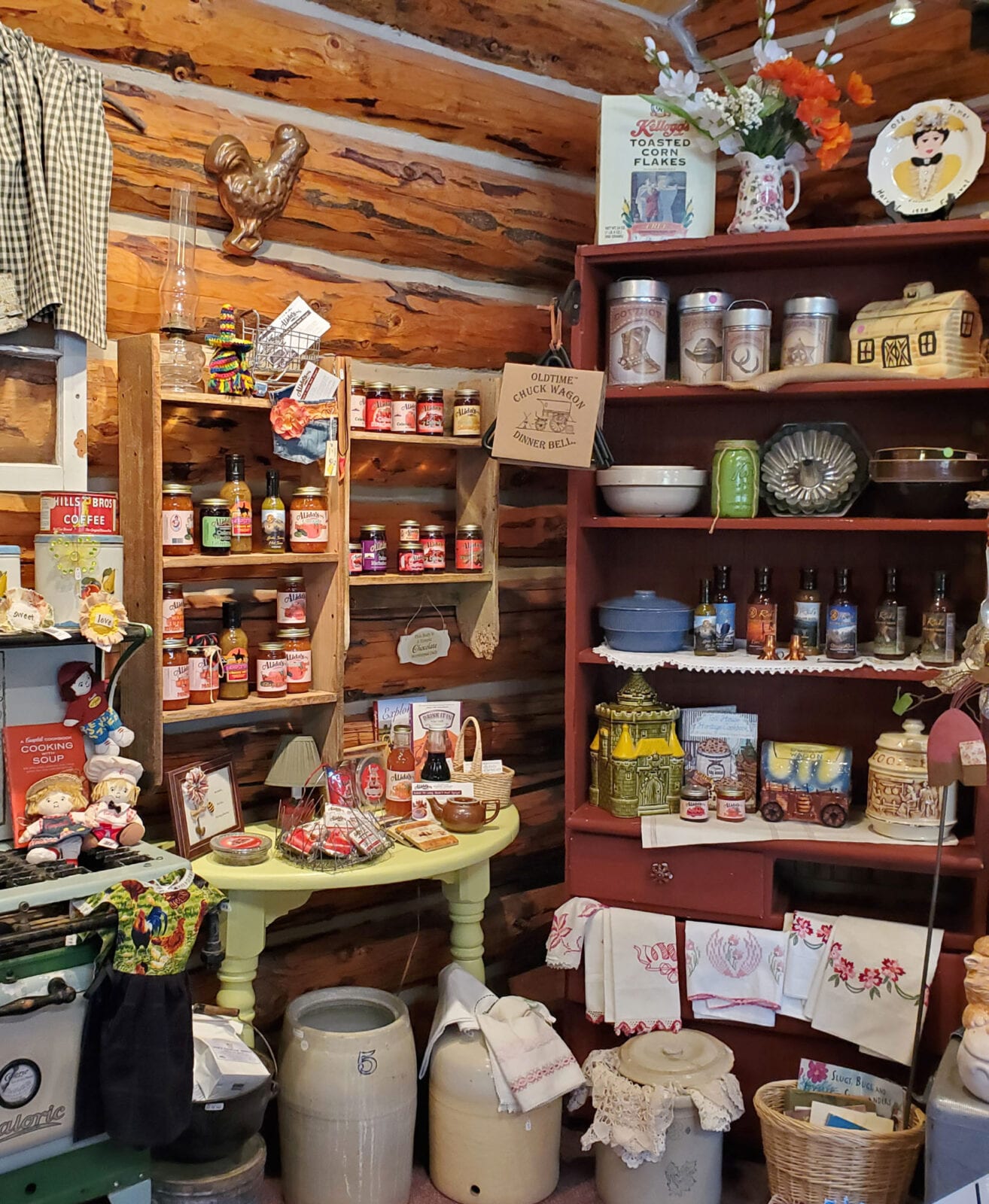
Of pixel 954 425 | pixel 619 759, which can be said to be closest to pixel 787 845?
pixel 619 759

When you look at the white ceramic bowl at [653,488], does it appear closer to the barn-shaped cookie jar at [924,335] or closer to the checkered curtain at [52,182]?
the barn-shaped cookie jar at [924,335]

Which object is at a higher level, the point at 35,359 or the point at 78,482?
the point at 35,359

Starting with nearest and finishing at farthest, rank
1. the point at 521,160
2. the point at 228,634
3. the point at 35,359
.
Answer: the point at 35,359 → the point at 228,634 → the point at 521,160

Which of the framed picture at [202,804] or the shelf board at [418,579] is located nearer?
the framed picture at [202,804]

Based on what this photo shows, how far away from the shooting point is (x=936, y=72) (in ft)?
8.91

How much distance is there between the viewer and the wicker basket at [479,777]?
2623 millimetres

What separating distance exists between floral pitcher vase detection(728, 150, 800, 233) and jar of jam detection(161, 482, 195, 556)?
1340 mm

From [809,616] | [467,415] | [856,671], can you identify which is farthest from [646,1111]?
[467,415]

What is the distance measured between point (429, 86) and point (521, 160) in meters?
0.32

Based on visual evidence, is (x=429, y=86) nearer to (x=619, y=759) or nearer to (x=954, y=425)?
(x=954, y=425)

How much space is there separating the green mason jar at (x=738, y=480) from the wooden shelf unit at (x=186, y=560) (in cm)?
86

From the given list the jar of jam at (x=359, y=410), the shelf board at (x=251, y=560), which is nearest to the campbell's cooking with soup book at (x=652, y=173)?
the jar of jam at (x=359, y=410)

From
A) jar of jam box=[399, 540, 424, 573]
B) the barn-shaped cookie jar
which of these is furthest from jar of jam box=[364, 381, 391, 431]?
the barn-shaped cookie jar

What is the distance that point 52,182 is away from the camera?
214 centimetres
